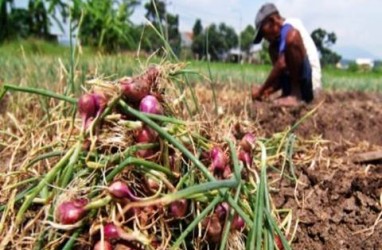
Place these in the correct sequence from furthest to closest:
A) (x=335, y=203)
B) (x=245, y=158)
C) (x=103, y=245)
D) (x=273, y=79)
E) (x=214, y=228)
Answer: (x=273, y=79) → (x=335, y=203) → (x=245, y=158) → (x=214, y=228) → (x=103, y=245)

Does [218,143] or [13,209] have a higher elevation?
[218,143]

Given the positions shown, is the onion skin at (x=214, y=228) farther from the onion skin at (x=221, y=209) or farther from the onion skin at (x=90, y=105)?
the onion skin at (x=90, y=105)

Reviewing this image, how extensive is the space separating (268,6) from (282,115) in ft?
6.07

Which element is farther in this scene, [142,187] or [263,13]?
[263,13]

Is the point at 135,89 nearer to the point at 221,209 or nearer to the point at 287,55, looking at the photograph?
the point at 221,209

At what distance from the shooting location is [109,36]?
10.8 metres

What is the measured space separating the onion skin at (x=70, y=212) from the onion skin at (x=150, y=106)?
0.22 metres

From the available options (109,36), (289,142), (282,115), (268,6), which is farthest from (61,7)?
(289,142)

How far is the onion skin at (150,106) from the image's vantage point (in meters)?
1.22

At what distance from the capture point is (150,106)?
48.1 inches

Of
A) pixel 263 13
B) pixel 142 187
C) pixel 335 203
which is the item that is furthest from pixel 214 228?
pixel 263 13

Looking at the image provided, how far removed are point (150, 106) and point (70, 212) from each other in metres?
0.25

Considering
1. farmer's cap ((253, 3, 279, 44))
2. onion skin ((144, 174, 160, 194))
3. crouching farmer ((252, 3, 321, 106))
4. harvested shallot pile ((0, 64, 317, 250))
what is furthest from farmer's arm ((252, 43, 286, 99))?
Result: onion skin ((144, 174, 160, 194))

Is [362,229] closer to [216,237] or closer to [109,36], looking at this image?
[216,237]
